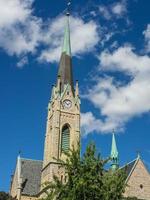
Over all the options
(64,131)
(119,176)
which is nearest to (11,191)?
(64,131)

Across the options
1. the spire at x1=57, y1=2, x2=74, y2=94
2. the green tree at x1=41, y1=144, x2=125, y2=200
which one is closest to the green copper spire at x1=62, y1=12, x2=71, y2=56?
the spire at x1=57, y1=2, x2=74, y2=94

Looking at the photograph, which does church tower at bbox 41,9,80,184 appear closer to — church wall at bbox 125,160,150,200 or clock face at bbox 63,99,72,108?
clock face at bbox 63,99,72,108

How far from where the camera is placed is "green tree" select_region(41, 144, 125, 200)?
24.7 meters

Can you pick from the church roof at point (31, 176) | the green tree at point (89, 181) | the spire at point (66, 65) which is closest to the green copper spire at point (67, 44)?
the spire at point (66, 65)

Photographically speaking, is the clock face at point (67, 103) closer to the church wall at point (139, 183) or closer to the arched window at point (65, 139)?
the arched window at point (65, 139)

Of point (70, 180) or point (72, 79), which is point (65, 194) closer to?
point (70, 180)

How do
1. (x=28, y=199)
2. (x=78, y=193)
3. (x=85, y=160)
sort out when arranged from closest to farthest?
(x=78, y=193) < (x=85, y=160) < (x=28, y=199)

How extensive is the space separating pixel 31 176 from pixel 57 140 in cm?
766

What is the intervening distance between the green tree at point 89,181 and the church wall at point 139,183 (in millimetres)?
21389

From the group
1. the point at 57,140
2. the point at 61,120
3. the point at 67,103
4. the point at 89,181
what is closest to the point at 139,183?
the point at 57,140

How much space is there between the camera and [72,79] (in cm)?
6319

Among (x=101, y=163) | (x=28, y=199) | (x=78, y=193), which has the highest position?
(x=28, y=199)

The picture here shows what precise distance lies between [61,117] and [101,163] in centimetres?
3218

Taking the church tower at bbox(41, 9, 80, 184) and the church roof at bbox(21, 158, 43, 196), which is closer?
the church tower at bbox(41, 9, 80, 184)
